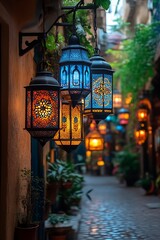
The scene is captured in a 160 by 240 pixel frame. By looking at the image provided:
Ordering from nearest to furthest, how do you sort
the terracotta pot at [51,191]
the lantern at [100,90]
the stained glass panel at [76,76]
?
the stained glass panel at [76,76] < the lantern at [100,90] < the terracotta pot at [51,191]

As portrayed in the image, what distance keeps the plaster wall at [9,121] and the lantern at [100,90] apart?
1.40 meters

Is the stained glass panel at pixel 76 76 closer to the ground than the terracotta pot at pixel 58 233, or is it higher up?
higher up

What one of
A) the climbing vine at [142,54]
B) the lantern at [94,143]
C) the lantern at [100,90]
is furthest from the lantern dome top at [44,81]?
the climbing vine at [142,54]

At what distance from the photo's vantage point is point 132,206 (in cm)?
1734

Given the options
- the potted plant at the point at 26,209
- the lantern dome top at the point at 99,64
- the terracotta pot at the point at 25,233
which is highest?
the lantern dome top at the point at 99,64

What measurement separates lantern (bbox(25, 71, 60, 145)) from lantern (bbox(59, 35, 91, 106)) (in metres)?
0.65

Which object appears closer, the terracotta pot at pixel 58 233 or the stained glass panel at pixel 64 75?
the stained glass panel at pixel 64 75

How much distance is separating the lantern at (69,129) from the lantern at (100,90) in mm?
301

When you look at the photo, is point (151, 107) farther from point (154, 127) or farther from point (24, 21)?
point (24, 21)

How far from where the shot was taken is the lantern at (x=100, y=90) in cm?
688

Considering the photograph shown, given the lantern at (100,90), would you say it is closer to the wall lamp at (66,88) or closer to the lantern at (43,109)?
the wall lamp at (66,88)

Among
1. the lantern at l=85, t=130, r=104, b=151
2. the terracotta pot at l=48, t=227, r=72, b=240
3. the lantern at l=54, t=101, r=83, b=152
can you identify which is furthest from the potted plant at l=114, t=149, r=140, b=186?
the lantern at l=54, t=101, r=83, b=152

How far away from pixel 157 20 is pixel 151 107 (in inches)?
219

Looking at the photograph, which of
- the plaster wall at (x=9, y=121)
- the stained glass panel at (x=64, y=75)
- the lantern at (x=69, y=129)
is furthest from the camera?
the lantern at (x=69, y=129)
